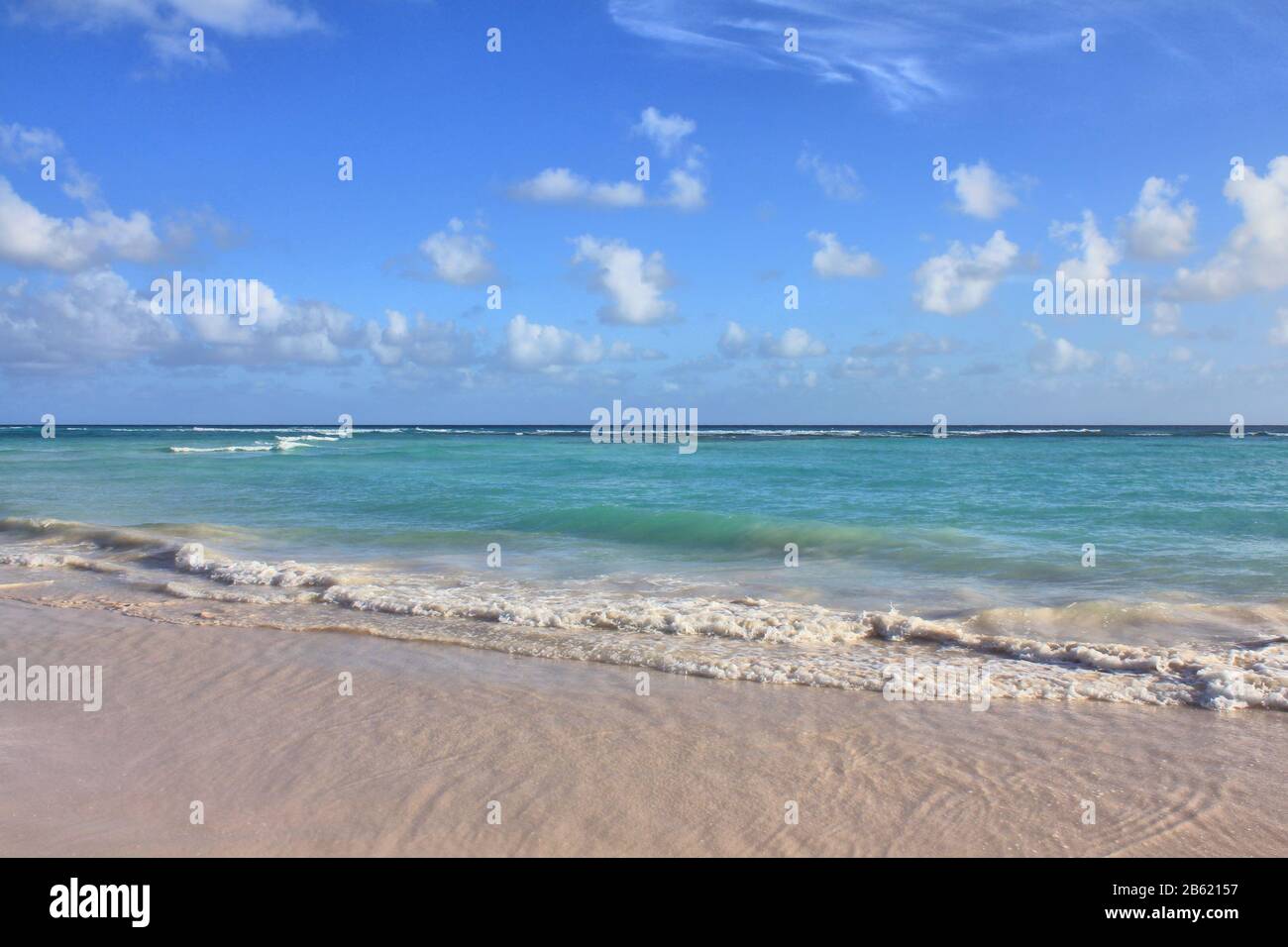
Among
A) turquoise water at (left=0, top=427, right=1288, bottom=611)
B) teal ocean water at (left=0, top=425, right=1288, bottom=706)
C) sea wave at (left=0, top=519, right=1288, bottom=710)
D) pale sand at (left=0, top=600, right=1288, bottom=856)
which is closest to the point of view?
pale sand at (left=0, top=600, right=1288, bottom=856)

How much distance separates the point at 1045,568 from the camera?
11.8m

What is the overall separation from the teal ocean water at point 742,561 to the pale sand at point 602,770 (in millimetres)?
1037

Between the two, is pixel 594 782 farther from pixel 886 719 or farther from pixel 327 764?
pixel 886 719

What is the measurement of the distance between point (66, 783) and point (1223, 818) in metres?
6.52

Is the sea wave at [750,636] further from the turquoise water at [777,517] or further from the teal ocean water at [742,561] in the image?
the turquoise water at [777,517]

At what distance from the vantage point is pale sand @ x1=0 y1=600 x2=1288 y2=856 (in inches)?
165

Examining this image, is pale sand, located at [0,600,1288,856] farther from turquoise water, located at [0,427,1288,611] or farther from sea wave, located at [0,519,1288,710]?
turquoise water, located at [0,427,1288,611]

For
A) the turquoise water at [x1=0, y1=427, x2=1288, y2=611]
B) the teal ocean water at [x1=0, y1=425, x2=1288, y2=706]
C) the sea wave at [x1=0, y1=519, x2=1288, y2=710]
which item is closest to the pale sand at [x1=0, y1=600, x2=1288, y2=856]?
the sea wave at [x1=0, y1=519, x2=1288, y2=710]

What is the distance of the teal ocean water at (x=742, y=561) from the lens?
26.5 ft

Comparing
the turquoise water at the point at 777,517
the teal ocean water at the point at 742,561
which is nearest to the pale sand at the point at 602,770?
the teal ocean water at the point at 742,561

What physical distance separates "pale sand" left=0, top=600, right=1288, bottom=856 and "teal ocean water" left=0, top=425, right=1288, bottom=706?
3.40ft

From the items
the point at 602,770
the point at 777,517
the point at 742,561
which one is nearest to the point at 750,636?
the point at 602,770
